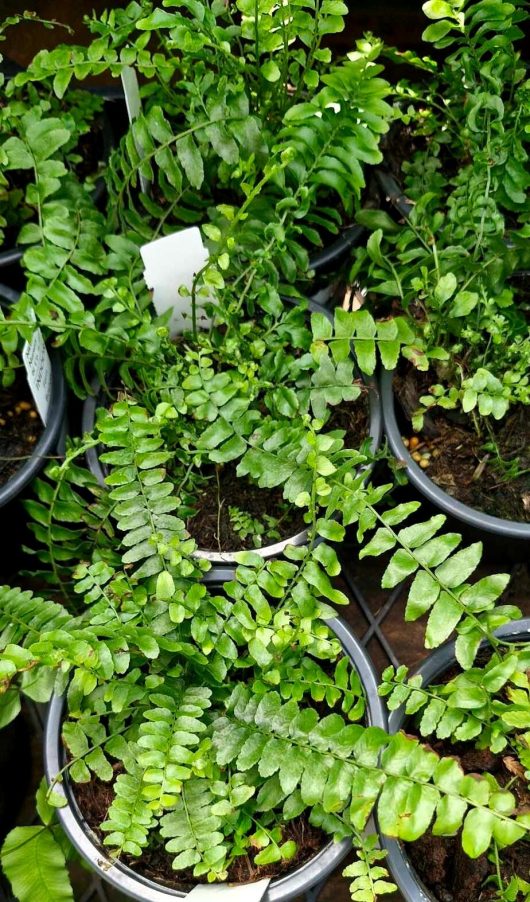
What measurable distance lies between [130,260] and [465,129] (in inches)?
29.7

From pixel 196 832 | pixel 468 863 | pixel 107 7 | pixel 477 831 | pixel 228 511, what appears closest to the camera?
pixel 477 831

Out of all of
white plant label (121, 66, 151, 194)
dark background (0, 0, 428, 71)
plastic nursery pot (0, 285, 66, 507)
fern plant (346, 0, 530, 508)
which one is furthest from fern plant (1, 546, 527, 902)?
dark background (0, 0, 428, 71)

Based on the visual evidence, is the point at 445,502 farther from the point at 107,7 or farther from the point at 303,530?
the point at 107,7

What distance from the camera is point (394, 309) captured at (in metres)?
1.90

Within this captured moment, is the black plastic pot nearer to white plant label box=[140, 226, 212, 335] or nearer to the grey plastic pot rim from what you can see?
the grey plastic pot rim

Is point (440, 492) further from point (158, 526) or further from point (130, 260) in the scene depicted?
point (130, 260)

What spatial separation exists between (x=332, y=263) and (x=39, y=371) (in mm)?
726

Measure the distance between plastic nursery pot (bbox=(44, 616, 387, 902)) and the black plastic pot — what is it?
33cm

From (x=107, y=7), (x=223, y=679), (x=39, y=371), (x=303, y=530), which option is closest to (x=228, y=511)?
(x=303, y=530)

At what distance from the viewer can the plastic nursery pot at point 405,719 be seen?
1.37m

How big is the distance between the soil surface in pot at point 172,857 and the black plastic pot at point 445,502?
636 mm

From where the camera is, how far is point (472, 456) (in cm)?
183

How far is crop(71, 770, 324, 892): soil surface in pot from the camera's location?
4.73 ft

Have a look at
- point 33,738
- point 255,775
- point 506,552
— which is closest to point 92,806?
point 255,775
